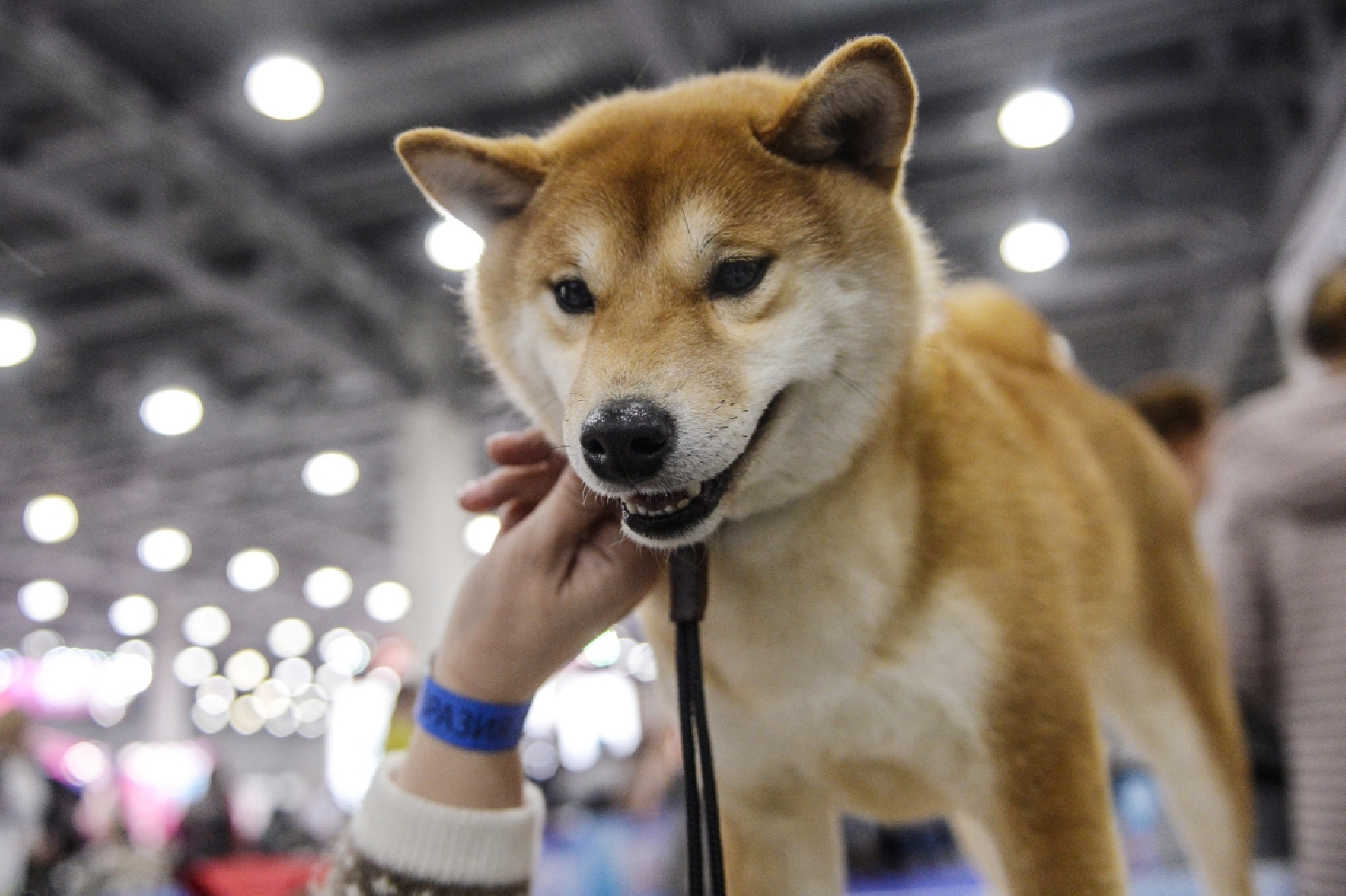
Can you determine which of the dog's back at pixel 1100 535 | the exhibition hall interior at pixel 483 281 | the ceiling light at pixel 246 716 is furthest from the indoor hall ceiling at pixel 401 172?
the ceiling light at pixel 246 716

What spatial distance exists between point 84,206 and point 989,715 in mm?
2853

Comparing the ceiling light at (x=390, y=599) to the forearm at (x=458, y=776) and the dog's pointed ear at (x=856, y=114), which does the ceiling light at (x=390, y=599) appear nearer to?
the forearm at (x=458, y=776)

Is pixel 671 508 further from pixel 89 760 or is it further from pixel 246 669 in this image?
pixel 246 669

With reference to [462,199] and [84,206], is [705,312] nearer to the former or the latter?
[462,199]

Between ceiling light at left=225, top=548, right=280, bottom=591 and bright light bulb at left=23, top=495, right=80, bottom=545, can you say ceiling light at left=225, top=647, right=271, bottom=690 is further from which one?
bright light bulb at left=23, top=495, right=80, bottom=545

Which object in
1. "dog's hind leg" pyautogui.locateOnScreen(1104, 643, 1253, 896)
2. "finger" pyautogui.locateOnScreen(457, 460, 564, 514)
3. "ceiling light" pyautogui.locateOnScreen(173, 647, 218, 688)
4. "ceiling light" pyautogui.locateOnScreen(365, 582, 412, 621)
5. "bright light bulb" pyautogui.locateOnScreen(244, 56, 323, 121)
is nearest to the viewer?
"finger" pyautogui.locateOnScreen(457, 460, 564, 514)

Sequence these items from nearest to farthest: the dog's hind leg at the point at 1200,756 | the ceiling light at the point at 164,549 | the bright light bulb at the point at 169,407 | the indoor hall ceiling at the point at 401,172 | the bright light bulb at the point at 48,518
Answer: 1. the dog's hind leg at the point at 1200,756
2. the indoor hall ceiling at the point at 401,172
3. the bright light bulb at the point at 48,518
4. the bright light bulb at the point at 169,407
5. the ceiling light at the point at 164,549

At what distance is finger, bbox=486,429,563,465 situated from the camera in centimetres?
90

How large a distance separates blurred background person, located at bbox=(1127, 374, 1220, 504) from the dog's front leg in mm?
1382

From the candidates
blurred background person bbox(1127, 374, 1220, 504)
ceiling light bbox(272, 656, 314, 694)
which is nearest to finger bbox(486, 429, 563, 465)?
blurred background person bbox(1127, 374, 1220, 504)

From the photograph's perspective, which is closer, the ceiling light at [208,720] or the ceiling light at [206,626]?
the ceiling light at [206,626]

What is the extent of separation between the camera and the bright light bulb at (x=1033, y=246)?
2.88m

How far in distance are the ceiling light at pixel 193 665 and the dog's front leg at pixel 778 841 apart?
10655mm

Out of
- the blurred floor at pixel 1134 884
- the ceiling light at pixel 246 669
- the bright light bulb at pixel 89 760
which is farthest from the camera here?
the ceiling light at pixel 246 669
